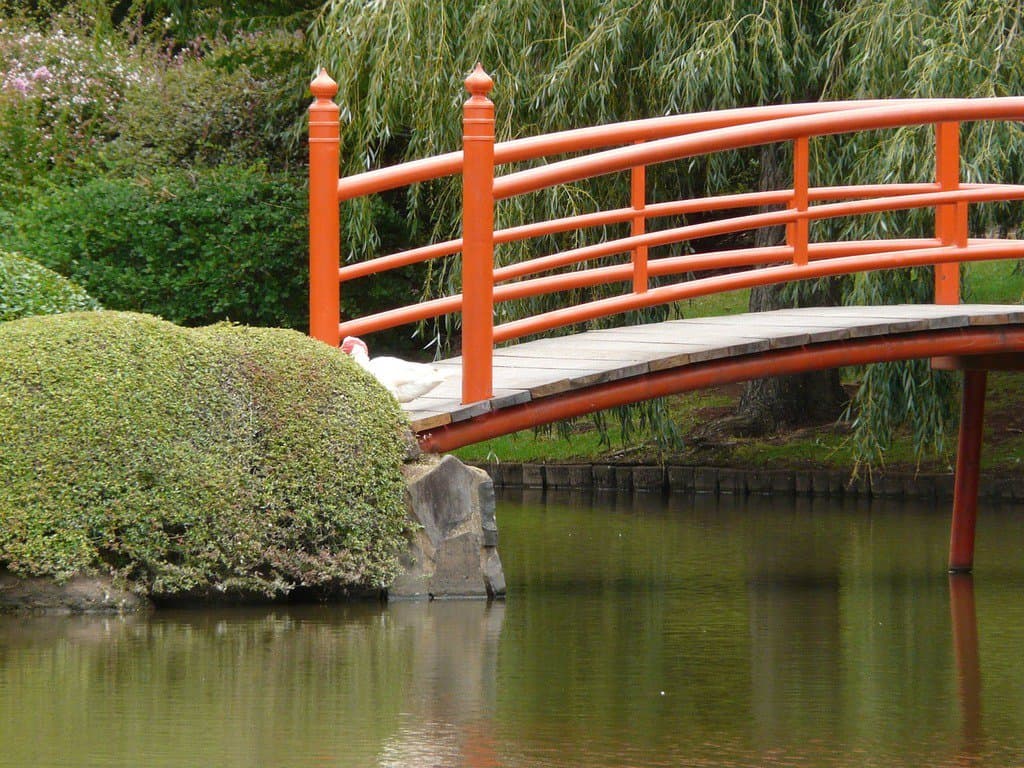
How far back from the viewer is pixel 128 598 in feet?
24.0

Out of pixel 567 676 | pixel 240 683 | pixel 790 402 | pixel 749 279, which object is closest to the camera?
pixel 240 683

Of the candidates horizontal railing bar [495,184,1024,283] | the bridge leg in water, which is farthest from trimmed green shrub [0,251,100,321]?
the bridge leg in water

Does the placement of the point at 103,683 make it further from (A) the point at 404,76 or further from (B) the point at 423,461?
(A) the point at 404,76

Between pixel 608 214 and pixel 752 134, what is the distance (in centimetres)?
90

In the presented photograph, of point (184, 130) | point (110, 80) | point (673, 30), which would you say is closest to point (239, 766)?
point (673, 30)

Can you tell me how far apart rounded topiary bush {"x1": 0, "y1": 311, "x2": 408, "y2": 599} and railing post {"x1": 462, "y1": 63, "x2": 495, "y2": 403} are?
0.44 metres

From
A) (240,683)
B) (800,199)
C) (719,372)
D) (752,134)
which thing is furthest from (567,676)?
(800,199)

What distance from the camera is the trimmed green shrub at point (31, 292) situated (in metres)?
9.48

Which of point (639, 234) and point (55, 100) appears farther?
point (55, 100)

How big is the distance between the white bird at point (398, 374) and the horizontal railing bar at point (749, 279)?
373 millimetres

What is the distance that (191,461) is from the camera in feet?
23.9

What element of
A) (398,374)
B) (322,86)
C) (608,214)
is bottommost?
(398,374)

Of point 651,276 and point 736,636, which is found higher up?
point 651,276

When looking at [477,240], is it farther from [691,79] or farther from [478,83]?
[691,79]
